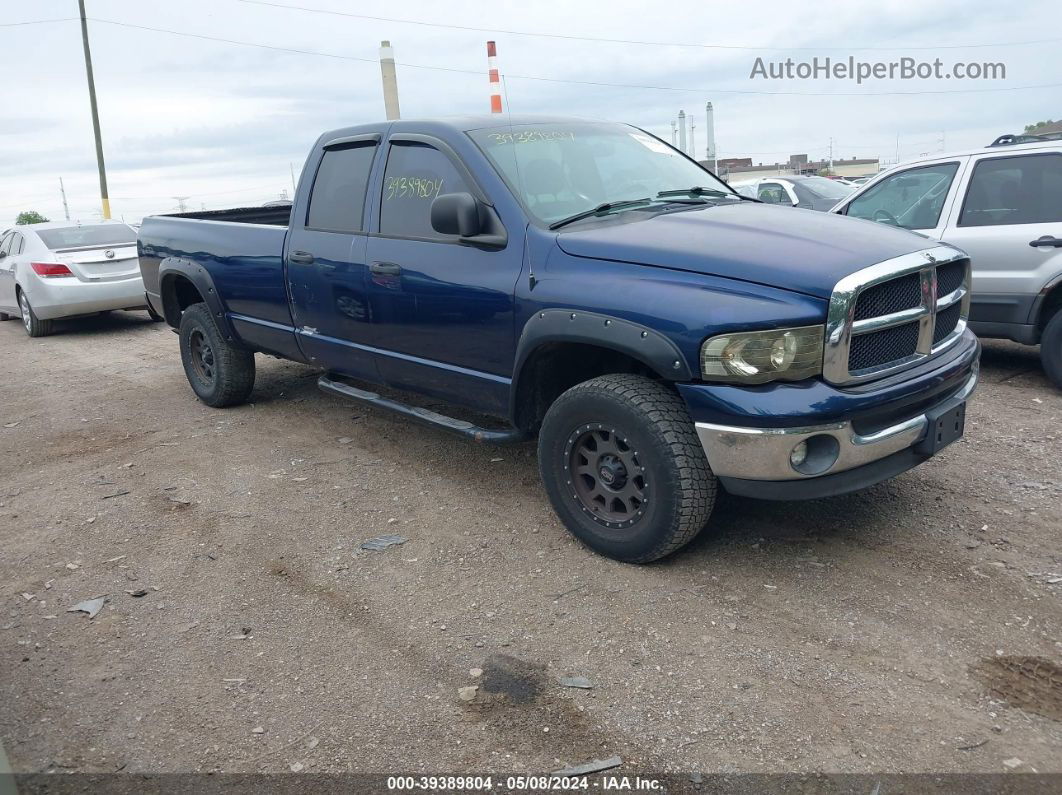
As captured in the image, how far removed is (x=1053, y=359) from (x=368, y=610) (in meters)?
5.03

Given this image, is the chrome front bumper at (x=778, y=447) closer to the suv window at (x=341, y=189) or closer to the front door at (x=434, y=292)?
the front door at (x=434, y=292)

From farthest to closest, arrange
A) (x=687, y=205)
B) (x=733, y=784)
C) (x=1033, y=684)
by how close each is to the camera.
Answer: (x=687, y=205), (x=1033, y=684), (x=733, y=784)

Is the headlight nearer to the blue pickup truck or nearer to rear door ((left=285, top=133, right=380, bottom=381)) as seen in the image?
the blue pickup truck

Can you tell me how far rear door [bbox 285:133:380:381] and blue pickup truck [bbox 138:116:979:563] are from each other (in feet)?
0.06

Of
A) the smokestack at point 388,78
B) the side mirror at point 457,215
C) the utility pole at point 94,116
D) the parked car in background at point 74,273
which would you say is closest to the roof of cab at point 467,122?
the side mirror at point 457,215

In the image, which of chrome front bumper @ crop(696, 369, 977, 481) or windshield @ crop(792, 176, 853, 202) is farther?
windshield @ crop(792, 176, 853, 202)

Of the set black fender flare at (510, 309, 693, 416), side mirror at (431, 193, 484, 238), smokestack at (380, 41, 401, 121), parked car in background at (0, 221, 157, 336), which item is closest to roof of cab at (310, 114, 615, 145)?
A: side mirror at (431, 193, 484, 238)

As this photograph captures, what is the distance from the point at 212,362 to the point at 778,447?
491cm

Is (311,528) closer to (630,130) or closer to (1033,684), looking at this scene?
(630,130)

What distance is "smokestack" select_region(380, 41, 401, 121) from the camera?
18.1 meters

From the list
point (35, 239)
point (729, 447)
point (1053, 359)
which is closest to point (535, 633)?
point (729, 447)

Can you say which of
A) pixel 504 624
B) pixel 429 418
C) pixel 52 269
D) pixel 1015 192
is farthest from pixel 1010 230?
pixel 52 269

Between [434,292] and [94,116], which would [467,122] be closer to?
[434,292]

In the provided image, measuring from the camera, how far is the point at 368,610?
369 centimetres
